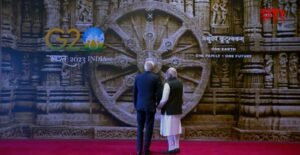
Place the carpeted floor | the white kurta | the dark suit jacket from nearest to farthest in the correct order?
the dark suit jacket, the white kurta, the carpeted floor

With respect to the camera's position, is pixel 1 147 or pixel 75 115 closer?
pixel 1 147

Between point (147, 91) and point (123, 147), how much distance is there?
135cm

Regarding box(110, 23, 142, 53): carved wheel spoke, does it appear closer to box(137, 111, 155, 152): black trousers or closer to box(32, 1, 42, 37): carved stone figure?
box(32, 1, 42, 37): carved stone figure

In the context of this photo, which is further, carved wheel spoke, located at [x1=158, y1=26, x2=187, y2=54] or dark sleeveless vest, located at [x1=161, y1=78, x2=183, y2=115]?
carved wheel spoke, located at [x1=158, y1=26, x2=187, y2=54]

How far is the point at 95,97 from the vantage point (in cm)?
711

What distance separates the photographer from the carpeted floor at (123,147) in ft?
19.0

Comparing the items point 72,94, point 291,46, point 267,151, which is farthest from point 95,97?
point 291,46

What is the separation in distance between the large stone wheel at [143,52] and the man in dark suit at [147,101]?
158cm

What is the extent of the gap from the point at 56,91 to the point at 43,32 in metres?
1.20

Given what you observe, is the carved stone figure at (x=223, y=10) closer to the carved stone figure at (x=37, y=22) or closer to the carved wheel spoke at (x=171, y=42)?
the carved wheel spoke at (x=171, y=42)

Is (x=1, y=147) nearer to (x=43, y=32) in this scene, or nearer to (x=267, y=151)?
(x=43, y=32)

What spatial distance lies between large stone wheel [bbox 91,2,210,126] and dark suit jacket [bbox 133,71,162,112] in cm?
161

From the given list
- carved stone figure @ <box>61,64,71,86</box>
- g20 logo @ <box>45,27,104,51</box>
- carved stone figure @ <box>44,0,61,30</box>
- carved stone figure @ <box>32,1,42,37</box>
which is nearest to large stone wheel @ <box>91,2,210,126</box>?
g20 logo @ <box>45,27,104,51</box>

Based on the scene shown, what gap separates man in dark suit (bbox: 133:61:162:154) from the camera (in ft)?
17.4
